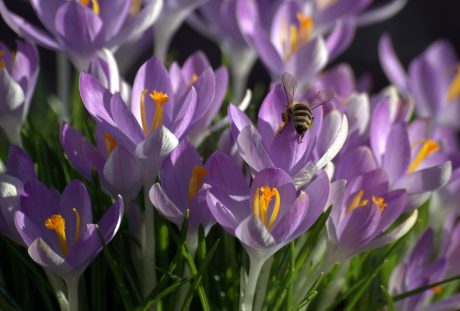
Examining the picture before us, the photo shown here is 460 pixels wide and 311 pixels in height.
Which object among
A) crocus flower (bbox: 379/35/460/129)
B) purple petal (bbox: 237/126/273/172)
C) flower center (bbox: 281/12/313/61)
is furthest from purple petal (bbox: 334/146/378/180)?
crocus flower (bbox: 379/35/460/129)

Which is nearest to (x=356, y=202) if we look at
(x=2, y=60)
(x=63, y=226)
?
(x=63, y=226)

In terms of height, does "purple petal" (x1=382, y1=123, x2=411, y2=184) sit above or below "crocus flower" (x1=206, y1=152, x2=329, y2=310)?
above

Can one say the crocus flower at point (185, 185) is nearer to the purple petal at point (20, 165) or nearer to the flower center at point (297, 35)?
the purple petal at point (20, 165)

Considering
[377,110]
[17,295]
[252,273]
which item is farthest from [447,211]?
[17,295]

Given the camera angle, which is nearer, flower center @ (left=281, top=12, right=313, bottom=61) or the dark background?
flower center @ (left=281, top=12, right=313, bottom=61)

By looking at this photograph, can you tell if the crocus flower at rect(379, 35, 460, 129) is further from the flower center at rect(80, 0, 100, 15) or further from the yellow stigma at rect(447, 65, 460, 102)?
the flower center at rect(80, 0, 100, 15)

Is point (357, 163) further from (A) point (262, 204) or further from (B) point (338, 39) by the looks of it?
(B) point (338, 39)
